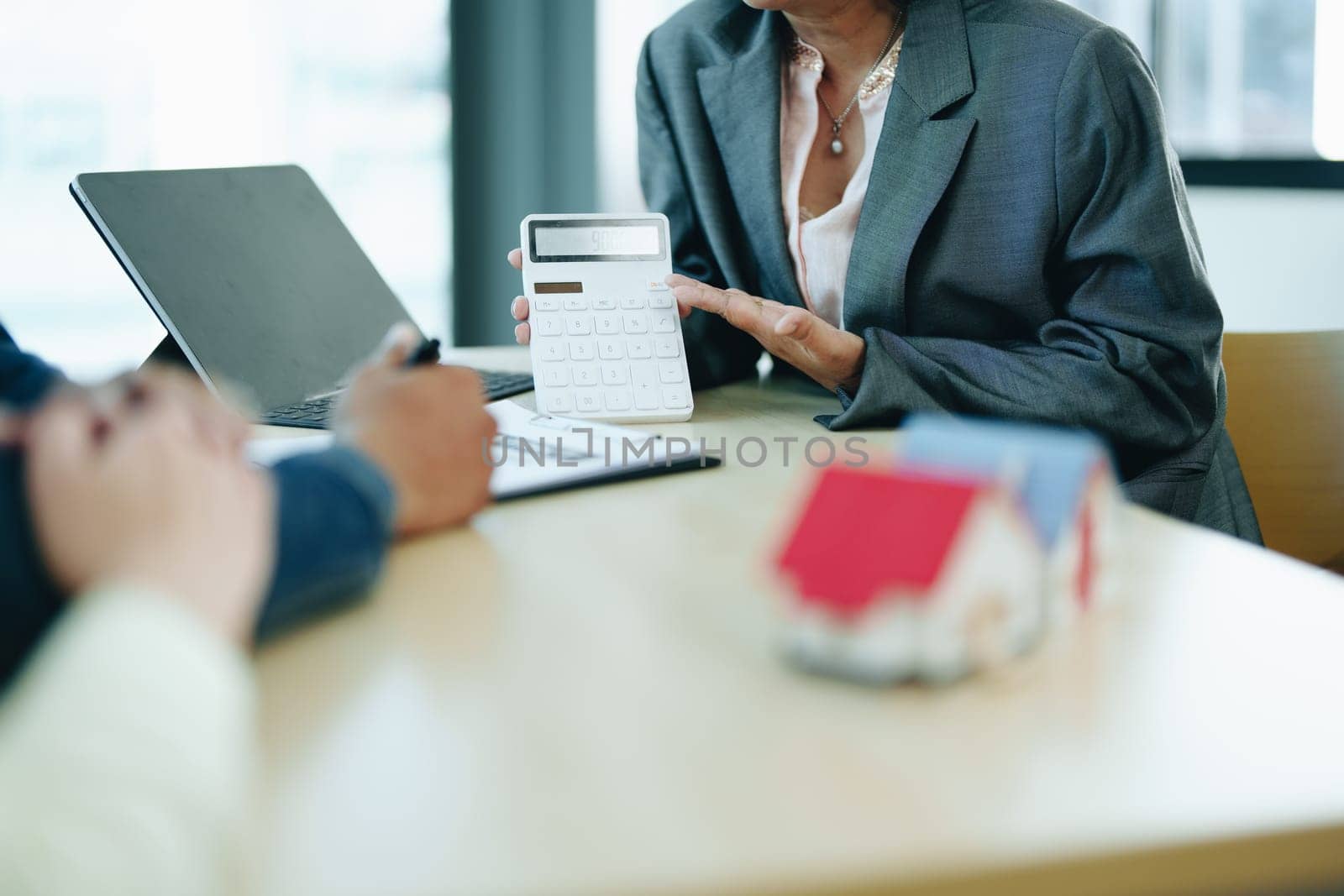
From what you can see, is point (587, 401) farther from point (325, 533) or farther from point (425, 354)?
point (325, 533)

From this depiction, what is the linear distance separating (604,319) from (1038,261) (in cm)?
40

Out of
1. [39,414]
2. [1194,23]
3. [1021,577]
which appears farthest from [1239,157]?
[39,414]

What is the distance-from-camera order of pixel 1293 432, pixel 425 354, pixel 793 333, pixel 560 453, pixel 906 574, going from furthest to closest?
pixel 1293 432 < pixel 793 333 < pixel 560 453 < pixel 425 354 < pixel 906 574

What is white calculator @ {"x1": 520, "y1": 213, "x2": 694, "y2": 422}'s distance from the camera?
1093 mm

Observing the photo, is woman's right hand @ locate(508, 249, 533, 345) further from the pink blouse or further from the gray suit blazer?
the pink blouse

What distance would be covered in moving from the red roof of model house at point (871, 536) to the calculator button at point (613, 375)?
62cm

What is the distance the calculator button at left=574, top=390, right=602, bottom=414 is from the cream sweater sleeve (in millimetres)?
686

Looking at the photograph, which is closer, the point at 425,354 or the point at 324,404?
the point at 425,354

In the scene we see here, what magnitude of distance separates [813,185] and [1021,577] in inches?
37.2

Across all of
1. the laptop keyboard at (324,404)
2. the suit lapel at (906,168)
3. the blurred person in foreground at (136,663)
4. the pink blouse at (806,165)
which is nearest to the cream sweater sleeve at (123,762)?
the blurred person in foreground at (136,663)

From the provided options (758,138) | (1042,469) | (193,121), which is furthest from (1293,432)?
(193,121)

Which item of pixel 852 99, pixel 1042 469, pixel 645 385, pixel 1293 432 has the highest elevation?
pixel 852 99

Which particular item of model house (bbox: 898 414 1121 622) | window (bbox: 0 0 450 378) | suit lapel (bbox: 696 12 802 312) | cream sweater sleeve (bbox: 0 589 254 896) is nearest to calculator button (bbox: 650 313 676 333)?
suit lapel (bbox: 696 12 802 312)

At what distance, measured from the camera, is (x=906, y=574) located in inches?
17.9
